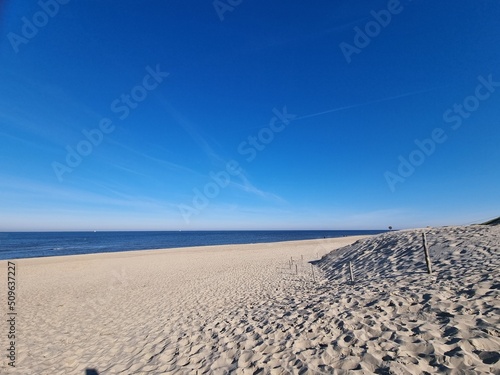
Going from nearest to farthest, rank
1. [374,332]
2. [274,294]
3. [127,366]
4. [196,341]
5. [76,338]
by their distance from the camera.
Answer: [374,332] < [127,366] < [196,341] < [76,338] < [274,294]

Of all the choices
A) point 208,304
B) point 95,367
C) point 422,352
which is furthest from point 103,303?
point 422,352

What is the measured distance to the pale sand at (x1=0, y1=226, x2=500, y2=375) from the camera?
4.30 meters

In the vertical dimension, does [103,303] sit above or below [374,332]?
below

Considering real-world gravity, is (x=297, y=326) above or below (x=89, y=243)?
below

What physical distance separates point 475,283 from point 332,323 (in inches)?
167

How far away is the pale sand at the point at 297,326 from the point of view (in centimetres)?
430

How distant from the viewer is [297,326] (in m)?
6.16

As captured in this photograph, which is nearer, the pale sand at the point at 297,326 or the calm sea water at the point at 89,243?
the pale sand at the point at 297,326

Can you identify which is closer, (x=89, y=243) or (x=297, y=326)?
(x=297, y=326)

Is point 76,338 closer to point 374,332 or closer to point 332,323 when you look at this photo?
point 332,323

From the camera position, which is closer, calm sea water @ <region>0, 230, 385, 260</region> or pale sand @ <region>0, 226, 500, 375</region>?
pale sand @ <region>0, 226, 500, 375</region>

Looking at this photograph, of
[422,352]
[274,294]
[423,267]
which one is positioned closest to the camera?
[422,352]

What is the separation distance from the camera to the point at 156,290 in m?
14.1

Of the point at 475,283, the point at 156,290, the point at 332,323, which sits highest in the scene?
the point at 475,283
